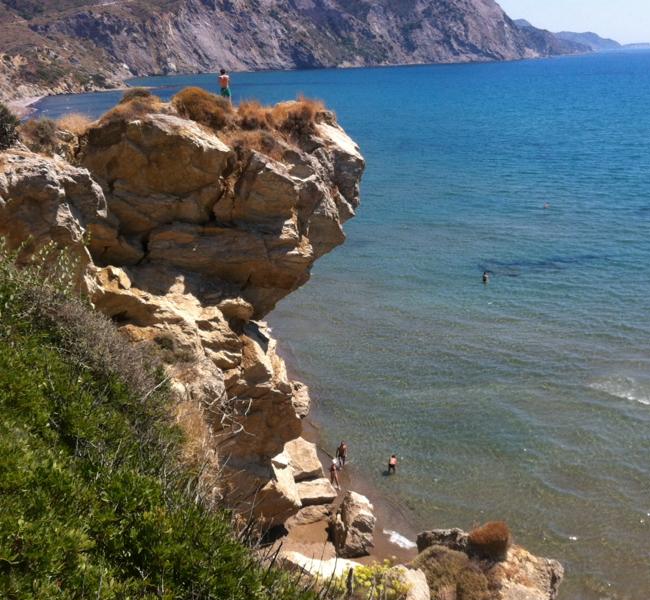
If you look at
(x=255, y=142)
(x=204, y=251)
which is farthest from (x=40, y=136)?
(x=255, y=142)

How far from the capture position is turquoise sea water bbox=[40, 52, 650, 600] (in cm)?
2258

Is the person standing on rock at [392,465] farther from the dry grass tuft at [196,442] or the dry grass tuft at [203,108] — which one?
the dry grass tuft at [203,108]

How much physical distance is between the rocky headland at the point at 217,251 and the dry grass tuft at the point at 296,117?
5cm

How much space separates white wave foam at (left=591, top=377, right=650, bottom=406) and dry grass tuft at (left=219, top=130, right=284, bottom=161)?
18111 mm

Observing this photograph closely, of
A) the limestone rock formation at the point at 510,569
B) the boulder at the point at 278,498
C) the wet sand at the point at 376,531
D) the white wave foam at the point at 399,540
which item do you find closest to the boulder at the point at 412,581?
the limestone rock formation at the point at 510,569

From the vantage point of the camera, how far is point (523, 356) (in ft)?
105

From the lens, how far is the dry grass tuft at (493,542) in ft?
55.7

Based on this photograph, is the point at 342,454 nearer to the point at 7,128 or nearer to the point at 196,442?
the point at 196,442

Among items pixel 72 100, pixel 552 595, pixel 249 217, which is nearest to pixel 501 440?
pixel 552 595

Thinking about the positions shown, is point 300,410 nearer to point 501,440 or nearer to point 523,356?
point 501,440

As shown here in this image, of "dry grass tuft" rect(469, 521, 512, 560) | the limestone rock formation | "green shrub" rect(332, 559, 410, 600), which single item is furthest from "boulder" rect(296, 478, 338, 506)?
"green shrub" rect(332, 559, 410, 600)

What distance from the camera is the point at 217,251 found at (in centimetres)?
1755

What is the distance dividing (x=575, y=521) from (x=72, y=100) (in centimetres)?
12671

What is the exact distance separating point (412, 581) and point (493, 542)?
3.87 metres
